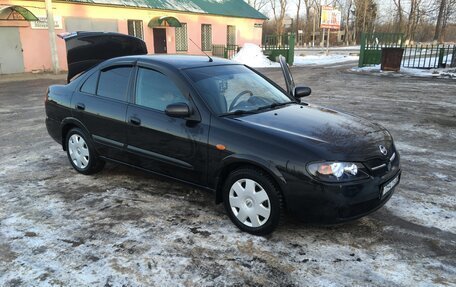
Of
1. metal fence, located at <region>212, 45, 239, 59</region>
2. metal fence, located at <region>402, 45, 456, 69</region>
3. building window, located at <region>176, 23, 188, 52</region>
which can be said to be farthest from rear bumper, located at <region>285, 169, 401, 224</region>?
metal fence, located at <region>212, 45, 239, 59</region>

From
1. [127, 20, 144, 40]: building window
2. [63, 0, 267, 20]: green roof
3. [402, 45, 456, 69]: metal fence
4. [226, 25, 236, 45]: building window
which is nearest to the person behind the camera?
[402, 45, 456, 69]: metal fence

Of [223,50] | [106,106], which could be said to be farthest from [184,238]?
[223,50]

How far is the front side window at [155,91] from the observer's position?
13.6 feet

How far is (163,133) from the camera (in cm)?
411

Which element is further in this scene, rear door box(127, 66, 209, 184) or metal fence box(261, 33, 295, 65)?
metal fence box(261, 33, 295, 65)

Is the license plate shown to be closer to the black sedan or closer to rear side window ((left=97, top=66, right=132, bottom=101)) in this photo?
the black sedan

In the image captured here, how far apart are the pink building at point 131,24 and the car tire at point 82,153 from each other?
45.8 feet

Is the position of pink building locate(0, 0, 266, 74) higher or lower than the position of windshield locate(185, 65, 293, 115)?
higher

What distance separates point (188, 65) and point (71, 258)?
7.48 ft

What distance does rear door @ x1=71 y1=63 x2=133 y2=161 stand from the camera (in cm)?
457

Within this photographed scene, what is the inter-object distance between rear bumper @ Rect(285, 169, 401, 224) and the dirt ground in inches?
12.7

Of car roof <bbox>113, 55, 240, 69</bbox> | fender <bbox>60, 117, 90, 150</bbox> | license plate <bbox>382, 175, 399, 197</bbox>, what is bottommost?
license plate <bbox>382, 175, 399, 197</bbox>

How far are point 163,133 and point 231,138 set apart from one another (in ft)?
2.81

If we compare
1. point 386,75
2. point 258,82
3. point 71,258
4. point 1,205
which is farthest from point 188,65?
point 386,75
